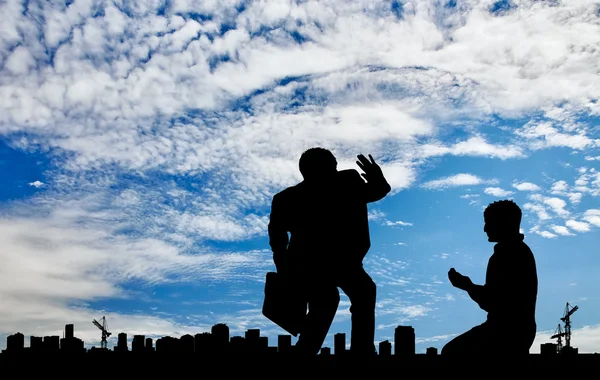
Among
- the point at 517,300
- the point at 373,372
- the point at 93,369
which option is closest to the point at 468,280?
the point at 517,300

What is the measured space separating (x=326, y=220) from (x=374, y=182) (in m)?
0.81

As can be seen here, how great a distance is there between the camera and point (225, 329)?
33.2 feet

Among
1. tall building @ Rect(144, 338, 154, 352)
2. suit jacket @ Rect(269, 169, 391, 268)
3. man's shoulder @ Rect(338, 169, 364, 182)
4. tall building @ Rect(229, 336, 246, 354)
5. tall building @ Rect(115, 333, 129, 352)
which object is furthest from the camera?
tall building @ Rect(115, 333, 129, 352)

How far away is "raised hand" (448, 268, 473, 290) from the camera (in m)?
6.73

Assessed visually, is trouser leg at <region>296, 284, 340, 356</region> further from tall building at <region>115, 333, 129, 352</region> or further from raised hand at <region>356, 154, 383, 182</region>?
tall building at <region>115, 333, 129, 352</region>

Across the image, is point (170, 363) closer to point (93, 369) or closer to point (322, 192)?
point (93, 369)

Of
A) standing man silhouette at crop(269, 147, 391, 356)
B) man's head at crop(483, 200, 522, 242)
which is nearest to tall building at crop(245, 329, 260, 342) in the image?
standing man silhouette at crop(269, 147, 391, 356)

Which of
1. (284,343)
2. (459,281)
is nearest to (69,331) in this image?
(284,343)

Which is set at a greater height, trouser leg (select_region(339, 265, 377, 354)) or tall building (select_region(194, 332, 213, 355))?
trouser leg (select_region(339, 265, 377, 354))

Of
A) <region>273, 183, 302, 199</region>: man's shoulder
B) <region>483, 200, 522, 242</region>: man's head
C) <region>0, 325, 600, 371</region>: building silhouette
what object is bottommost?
<region>0, 325, 600, 371</region>: building silhouette

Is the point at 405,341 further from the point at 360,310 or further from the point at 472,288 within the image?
the point at 472,288

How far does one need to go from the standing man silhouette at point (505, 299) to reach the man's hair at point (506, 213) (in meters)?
0.01

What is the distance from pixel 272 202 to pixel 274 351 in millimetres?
2598

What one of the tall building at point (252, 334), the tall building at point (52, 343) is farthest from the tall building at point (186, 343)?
the tall building at point (52, 343)
